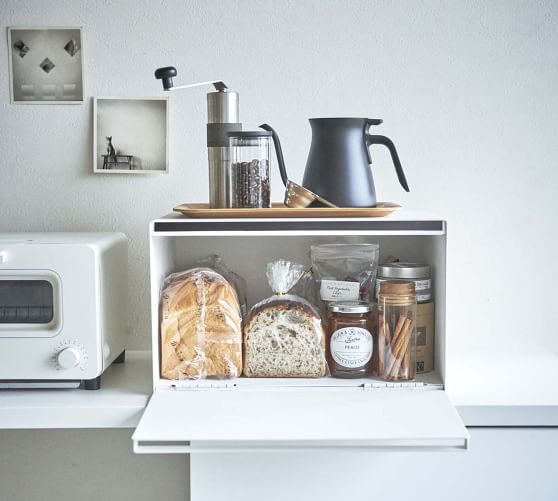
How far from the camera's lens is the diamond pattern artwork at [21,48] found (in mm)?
1728

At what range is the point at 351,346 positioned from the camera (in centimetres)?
144

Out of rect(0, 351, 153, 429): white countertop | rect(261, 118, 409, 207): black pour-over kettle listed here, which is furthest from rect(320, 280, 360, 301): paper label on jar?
rect(0, 351, 153, 429): white countertop

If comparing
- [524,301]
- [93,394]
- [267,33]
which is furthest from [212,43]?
[524,301]

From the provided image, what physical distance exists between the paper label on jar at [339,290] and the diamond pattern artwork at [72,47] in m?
0.78

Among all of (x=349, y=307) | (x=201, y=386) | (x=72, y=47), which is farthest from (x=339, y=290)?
(x=72, y=47)

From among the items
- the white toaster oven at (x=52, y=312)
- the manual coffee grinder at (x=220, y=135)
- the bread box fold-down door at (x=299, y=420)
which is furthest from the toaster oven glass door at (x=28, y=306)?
the manual coffee grinder at (x=220, y=135)

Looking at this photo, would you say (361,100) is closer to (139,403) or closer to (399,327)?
(399,327)

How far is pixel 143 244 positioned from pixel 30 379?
1.52 feet

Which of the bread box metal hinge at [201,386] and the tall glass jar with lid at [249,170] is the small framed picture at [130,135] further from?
the bread box metal hinge at [201,386]

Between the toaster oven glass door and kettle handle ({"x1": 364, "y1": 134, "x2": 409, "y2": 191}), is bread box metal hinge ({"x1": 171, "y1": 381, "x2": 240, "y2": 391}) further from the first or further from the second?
kettle handle ({"x1": 364, "y1": 134, "x2": 409, "y2": 191})

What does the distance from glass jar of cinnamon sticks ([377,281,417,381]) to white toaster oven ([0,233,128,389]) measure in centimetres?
54

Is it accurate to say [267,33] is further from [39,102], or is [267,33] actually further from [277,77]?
[39,102]

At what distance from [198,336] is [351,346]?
0.29 metres

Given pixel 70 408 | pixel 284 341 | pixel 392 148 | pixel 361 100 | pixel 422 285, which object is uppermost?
pixel 361 100
